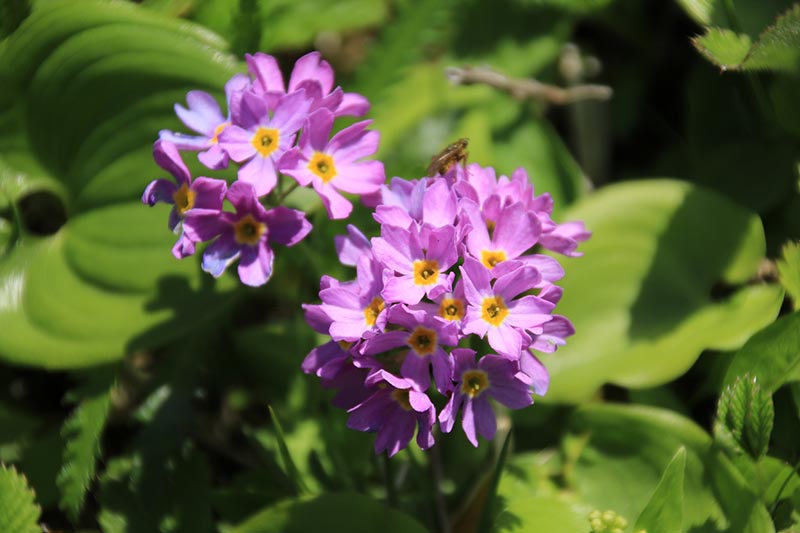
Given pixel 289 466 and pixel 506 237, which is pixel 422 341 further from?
pixel 289 466

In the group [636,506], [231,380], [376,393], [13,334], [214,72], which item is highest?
[214,72]

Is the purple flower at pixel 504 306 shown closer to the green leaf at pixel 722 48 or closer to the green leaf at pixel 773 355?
the green leaf at pixel 773 355

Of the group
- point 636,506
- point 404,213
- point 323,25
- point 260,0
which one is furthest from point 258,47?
point 636,506

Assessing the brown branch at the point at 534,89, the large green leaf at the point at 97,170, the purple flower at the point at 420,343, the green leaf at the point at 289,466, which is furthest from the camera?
the brown branch at the point at 534,89

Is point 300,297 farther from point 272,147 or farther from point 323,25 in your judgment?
point 323,25

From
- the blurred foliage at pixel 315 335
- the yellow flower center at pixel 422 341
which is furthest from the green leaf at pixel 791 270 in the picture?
the yellow flower center at pixel 422 341

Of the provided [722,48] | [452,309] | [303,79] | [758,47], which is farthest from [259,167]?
[758,47]
